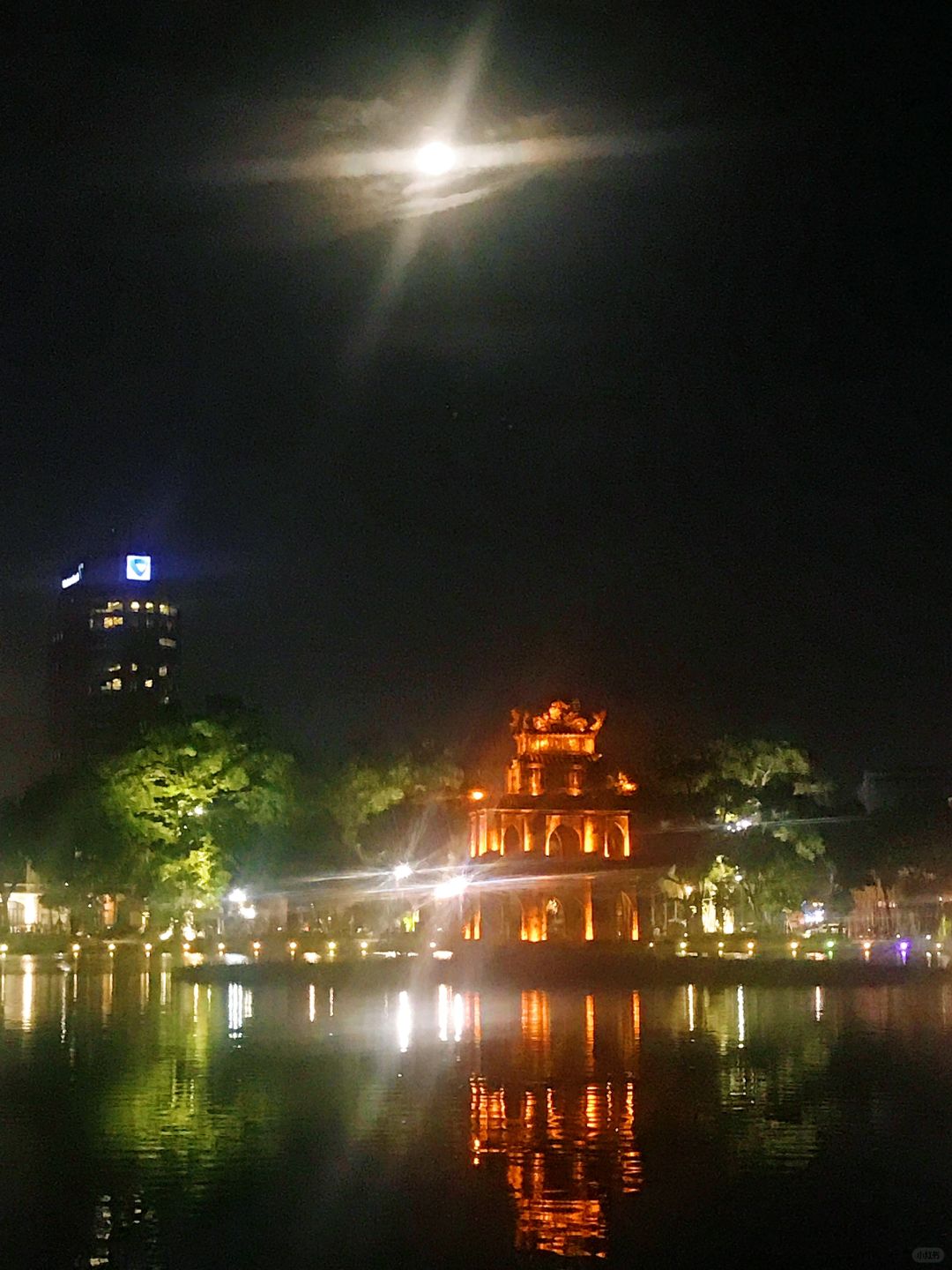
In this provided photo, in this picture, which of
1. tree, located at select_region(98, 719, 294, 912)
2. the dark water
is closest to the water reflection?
the dark water

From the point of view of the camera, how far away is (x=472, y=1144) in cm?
1698

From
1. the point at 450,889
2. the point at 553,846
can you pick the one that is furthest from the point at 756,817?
the point at 450,889

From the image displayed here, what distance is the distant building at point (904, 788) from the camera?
4213 inches

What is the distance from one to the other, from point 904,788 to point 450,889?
155ft

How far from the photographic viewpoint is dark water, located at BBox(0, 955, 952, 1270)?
507 inches

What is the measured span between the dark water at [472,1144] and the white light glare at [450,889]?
4951cm

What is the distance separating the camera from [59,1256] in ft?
40.3

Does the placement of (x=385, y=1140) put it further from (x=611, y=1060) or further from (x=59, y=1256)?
(x=611, y=1060)

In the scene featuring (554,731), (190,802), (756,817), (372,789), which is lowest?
(756,817)

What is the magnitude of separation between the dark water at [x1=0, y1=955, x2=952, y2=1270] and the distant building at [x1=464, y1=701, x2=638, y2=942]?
50.7m

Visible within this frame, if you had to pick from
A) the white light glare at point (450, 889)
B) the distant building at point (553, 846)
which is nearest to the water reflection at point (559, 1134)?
the white light glare at point (450, 889)

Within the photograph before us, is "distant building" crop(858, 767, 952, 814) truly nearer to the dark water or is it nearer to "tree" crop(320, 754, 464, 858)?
"tree" crop(320, 754, 464, 858)

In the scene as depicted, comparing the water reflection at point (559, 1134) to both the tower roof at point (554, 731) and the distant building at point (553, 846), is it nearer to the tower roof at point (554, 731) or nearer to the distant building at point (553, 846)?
the distant building at point (553, 846)

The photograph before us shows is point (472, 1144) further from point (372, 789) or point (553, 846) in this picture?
point (553, 846)
